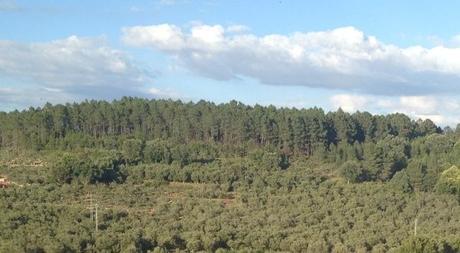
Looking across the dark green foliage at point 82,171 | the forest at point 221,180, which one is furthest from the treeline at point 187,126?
the dark green foliage at point 82,171

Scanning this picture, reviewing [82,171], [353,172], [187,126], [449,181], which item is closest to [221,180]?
[82,171]

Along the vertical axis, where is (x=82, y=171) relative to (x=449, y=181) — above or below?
above

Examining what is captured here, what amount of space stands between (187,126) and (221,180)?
966 inches

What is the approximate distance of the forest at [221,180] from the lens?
35.8 metres

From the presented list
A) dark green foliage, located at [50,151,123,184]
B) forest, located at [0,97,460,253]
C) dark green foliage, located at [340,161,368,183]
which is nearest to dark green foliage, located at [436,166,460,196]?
forest, located at [0,97,460,253]

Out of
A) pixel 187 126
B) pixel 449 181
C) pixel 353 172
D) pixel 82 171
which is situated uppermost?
pixel 187 126

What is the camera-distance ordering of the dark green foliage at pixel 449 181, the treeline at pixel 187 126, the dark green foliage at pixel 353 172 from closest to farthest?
the dark green foliage at pixel 449 181 < the dark green foliage at pixel 353 172 < the treeline at pixel 187 126

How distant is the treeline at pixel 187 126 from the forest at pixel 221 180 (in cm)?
17

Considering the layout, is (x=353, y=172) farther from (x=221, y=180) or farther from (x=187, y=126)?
(x=187, y=126)

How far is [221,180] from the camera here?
59281 mm

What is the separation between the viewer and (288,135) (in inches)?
3125

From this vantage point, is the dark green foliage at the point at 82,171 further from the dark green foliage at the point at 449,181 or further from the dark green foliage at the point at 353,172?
the dark green foliage at the point at 449,181

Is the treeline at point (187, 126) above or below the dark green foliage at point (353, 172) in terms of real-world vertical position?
above

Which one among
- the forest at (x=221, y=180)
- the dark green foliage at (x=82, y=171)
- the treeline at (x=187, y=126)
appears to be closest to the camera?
the forest at (x=221, y=180)
